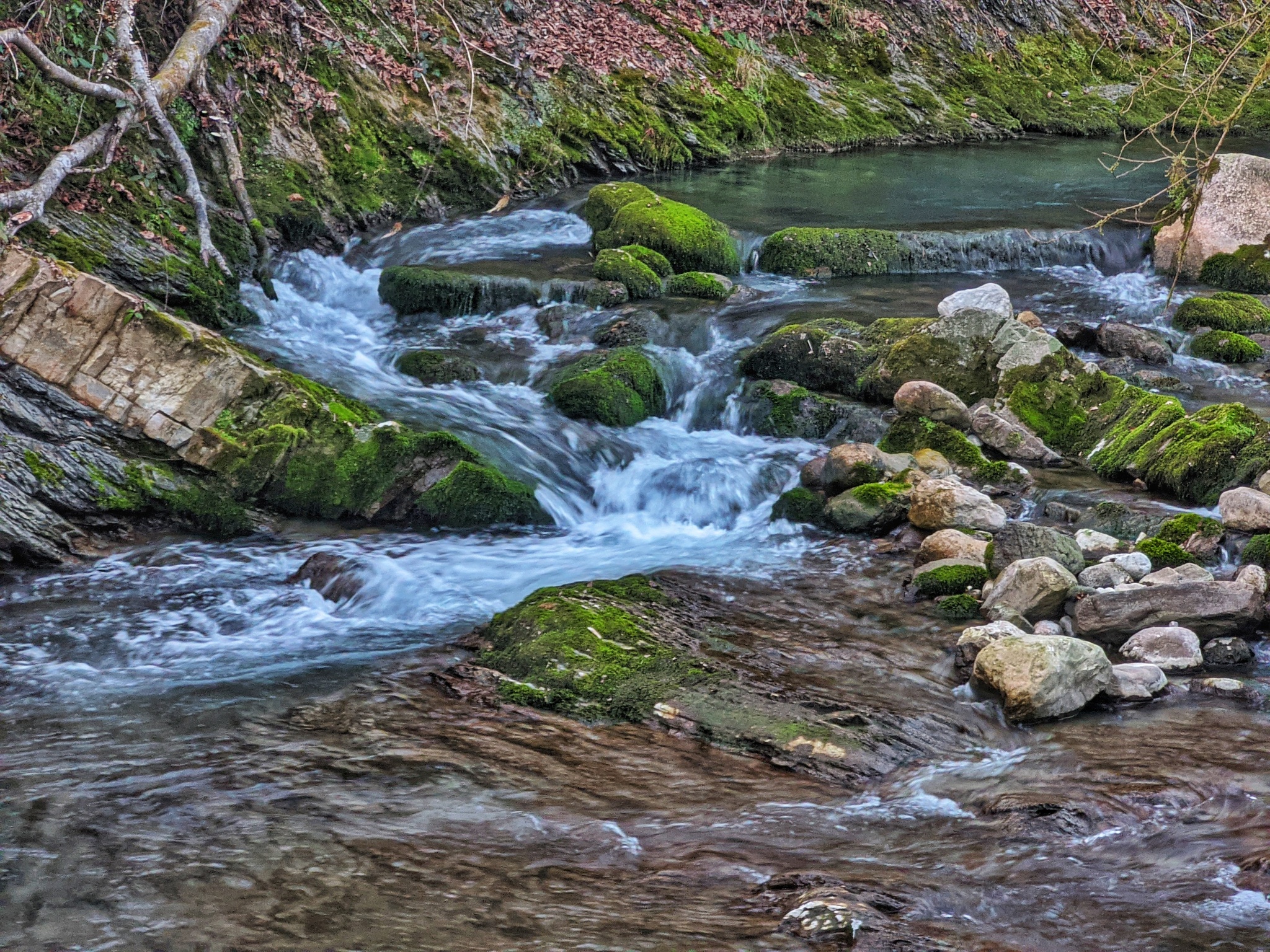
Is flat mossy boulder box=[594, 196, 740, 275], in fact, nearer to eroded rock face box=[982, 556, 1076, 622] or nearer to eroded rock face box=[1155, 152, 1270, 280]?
eroded rock face box=[1155, 152, 1270, 280]

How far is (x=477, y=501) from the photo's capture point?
26.5 ft

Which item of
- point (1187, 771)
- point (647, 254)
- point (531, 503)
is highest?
point (647, 254)

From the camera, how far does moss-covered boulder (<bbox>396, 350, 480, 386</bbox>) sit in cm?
1016

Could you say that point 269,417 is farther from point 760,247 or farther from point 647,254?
point 760,247

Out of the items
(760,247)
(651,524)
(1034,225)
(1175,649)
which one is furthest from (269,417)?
(1034,225)

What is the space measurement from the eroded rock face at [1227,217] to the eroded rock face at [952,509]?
756cm

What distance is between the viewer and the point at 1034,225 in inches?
590

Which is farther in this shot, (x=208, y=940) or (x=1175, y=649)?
(x=1175, y=649)

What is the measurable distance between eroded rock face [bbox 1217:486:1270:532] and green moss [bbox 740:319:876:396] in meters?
3.64

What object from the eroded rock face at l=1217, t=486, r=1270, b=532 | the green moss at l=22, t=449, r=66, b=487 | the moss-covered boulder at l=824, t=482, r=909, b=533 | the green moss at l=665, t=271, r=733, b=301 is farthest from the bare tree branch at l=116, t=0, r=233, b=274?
the eroded rock face at l=1217, t=486, r=1270, b=532

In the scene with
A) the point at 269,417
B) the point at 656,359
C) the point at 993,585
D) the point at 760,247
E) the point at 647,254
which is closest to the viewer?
the point at 993,585

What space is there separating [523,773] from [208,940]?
160cm

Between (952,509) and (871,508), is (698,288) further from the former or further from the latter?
(952,509)

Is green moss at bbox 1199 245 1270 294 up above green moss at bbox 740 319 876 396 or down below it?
above
